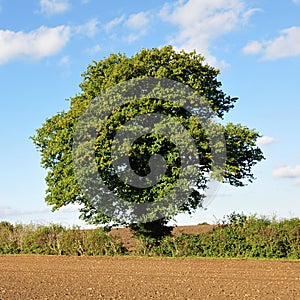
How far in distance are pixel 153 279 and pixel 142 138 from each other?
1149 cm

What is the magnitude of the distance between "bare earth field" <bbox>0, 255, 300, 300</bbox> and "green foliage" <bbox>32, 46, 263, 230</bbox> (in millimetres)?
4300

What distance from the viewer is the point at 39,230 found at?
121 feet

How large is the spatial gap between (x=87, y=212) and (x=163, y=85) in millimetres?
8839

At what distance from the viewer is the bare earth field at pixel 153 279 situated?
16422 mm

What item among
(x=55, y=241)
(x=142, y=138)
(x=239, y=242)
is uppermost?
(x=142, y=138)

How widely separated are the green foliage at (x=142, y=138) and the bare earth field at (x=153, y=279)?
430 centimetres

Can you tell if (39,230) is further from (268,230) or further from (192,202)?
(268,230)

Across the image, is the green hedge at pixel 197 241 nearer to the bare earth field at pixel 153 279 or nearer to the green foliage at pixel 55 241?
the green foliage at pixel 55 241

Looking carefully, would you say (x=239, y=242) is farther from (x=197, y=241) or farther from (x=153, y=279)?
(x=153, y=279)

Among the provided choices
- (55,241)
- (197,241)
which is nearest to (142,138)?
(197,241)

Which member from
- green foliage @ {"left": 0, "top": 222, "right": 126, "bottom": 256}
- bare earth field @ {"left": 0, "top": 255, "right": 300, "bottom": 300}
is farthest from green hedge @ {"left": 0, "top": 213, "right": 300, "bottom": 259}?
bare earth field @ {"left": 0, "top": 255, "right": 300, "bottom": 300}

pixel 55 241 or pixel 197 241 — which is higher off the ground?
pixel 55 241

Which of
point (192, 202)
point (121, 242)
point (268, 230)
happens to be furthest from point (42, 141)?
point (268, 230)

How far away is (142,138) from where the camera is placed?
30.4 m
